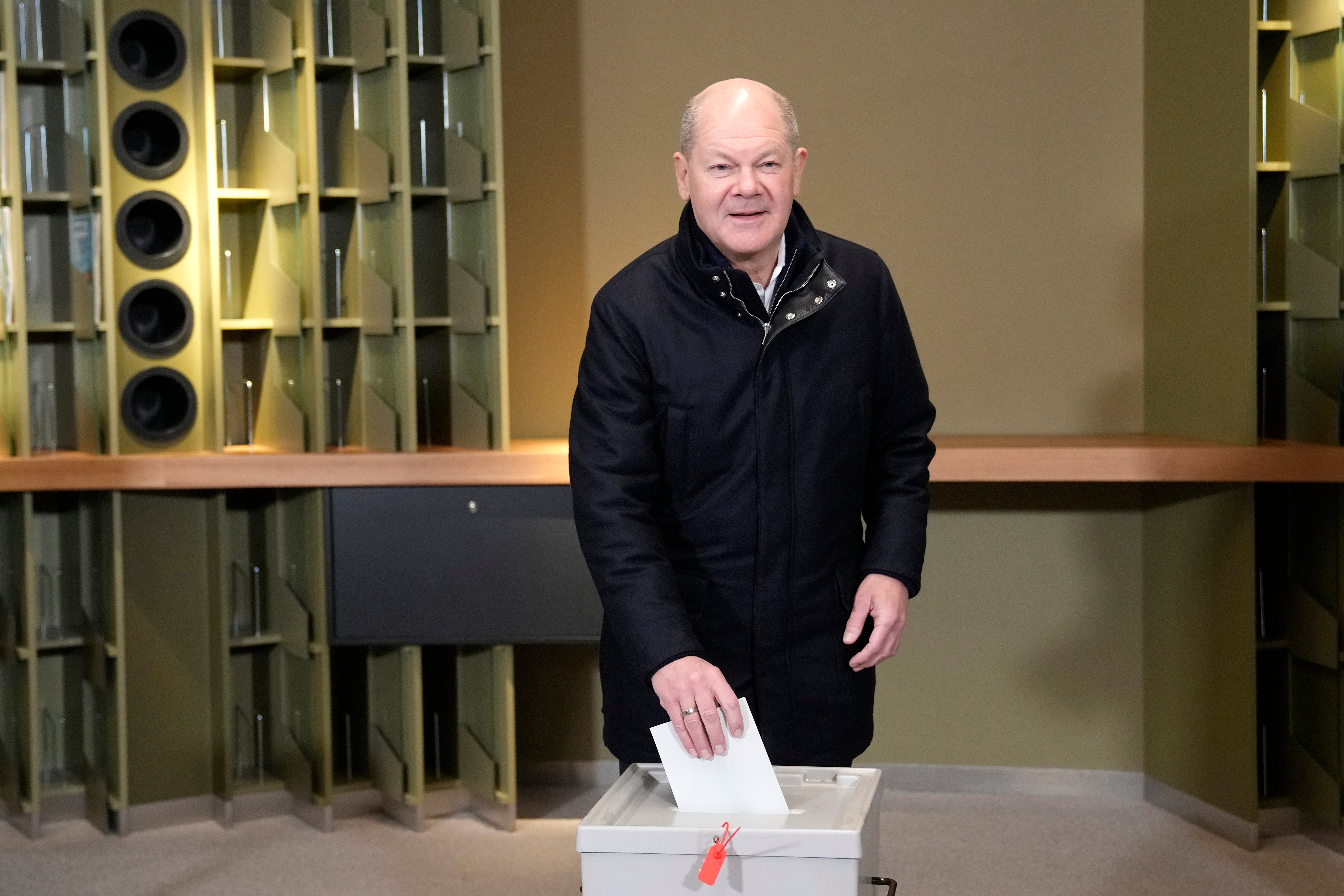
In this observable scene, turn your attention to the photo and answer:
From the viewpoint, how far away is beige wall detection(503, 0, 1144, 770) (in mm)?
3604

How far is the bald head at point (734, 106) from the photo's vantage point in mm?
1640

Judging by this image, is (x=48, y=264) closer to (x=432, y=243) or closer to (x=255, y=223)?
(x=255, y=223)

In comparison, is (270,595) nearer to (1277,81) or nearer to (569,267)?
(569,267)

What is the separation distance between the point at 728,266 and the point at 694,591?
42cm

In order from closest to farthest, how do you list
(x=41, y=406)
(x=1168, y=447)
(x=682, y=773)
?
(x=682, y=773)
(x=1168, y=447)
(x=41, y=406)

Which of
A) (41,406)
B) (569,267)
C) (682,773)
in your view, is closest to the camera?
(682,773)

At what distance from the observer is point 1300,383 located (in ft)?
10.5

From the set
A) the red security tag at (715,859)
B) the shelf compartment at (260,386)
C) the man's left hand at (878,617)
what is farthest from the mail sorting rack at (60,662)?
the red security tag at (715,859)

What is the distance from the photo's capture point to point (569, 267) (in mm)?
3703

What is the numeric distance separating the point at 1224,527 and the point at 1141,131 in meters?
1.08

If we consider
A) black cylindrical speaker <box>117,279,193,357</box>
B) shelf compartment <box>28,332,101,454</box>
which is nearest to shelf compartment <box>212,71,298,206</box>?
black cylindrical speaker <box>117,279,193,357</box>

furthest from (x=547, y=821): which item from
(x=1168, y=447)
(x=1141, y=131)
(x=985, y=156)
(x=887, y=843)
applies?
(x=1141, y=131)

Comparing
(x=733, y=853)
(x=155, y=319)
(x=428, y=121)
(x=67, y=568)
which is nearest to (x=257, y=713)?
(x=67, y=568)

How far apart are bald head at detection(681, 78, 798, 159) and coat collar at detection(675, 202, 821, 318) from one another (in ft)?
0.32
